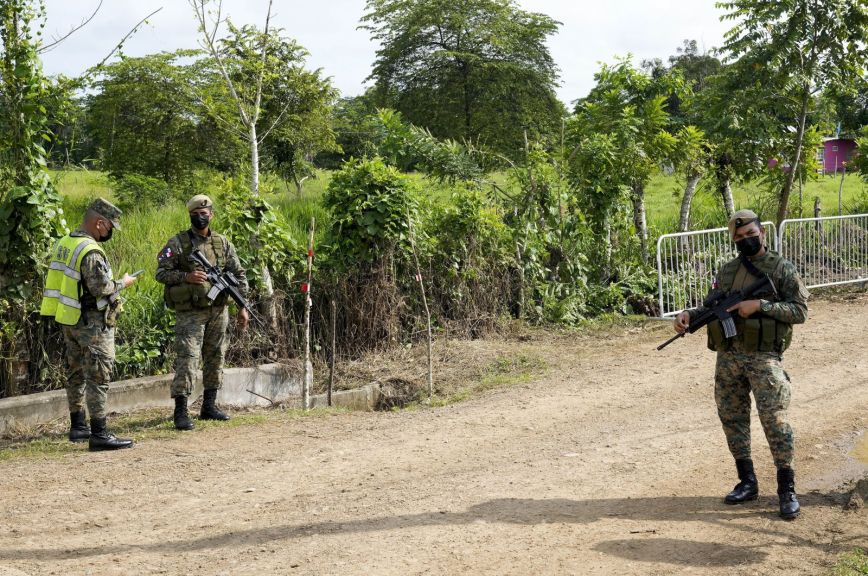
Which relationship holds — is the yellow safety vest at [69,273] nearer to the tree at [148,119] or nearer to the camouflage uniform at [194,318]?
the camouflage uniform at [194,318]

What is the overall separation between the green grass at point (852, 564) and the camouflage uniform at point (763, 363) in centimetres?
69

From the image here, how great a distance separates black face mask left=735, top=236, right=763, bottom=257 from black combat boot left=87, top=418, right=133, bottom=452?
4.88 m

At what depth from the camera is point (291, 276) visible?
9.95m

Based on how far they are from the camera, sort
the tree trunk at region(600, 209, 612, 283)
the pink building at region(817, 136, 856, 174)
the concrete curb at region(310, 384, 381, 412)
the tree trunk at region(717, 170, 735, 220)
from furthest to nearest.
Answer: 1. the pink building at region(817, 136, 856, 174)
2. the tree trunk at region(717, 170, 735, 220)
3. the tree trunk at region(600, 209, 612, 283)
4. the concrete curb at region(310, 384, 381, 412)

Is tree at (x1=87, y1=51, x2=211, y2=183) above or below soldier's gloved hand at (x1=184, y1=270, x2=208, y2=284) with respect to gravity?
above

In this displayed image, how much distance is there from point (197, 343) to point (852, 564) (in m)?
5.34

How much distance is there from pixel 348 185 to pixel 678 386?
4461 mm

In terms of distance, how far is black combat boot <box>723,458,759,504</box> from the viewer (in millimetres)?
5504

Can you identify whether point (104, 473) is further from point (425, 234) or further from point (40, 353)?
point (425, 234)

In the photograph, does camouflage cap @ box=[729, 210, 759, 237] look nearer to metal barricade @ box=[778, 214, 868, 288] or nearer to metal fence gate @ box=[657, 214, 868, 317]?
metal fence gate @ box=[657, 214, 868, 317]

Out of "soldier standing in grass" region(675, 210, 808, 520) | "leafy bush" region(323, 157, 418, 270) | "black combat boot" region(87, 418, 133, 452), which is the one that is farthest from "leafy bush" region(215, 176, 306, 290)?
"soldier standing in grass" region(675, 210, 808, 520)

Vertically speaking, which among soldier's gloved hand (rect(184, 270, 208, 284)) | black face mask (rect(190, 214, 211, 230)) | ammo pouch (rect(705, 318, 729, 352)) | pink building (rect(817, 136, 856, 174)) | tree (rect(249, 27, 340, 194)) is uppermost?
pink building (rect(817, 136, 856, 174))

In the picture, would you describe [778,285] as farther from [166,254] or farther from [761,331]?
[166,254]

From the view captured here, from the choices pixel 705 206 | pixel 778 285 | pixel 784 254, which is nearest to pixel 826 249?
pixel 784 254
